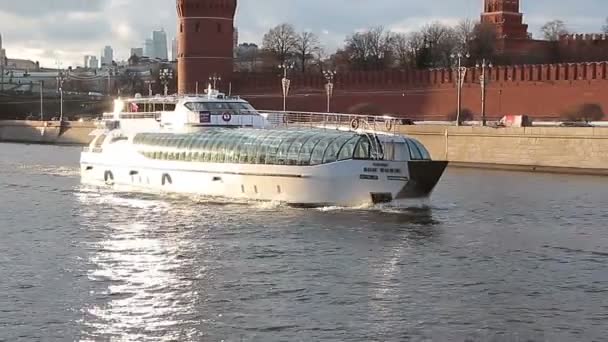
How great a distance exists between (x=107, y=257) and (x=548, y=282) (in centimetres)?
640

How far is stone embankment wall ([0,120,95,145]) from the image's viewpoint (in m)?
60.6

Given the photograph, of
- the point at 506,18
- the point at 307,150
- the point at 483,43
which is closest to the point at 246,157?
the point at 307,150

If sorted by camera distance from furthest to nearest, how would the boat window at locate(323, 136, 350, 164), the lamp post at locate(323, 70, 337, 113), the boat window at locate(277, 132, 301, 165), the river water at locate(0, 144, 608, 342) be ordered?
the lamp post at locate(323, 70, 337, 113) < the boat window at locate(277, 132, 301, 165) < the boat window at locate(323, 136, 350, 164) < the river water at locate(0, 144, 608, 342)

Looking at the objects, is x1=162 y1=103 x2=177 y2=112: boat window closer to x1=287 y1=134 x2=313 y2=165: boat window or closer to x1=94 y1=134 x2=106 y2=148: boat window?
x1=94 y1=134 x2=106 y2=148: boat window

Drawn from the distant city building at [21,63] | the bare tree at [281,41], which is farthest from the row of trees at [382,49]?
the distant city building at [21,63]

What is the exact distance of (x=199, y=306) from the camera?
11.6m

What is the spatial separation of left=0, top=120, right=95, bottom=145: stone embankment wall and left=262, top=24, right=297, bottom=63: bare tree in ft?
72.5

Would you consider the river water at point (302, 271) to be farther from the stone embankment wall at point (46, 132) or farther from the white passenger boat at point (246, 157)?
the stone embankment wall at point (46, 132)

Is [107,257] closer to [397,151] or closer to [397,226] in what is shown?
[397,226]

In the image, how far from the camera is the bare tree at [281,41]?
81250 mm

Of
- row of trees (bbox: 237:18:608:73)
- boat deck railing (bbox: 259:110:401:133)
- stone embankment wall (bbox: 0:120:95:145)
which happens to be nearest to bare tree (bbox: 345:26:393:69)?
row of trees (bbox: 237:18:608:73)

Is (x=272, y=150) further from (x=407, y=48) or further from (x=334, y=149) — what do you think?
(x=407, y=48)

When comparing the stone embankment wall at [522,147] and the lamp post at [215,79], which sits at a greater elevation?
the lamp post at [215,79]

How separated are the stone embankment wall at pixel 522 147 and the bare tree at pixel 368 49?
35418mm
